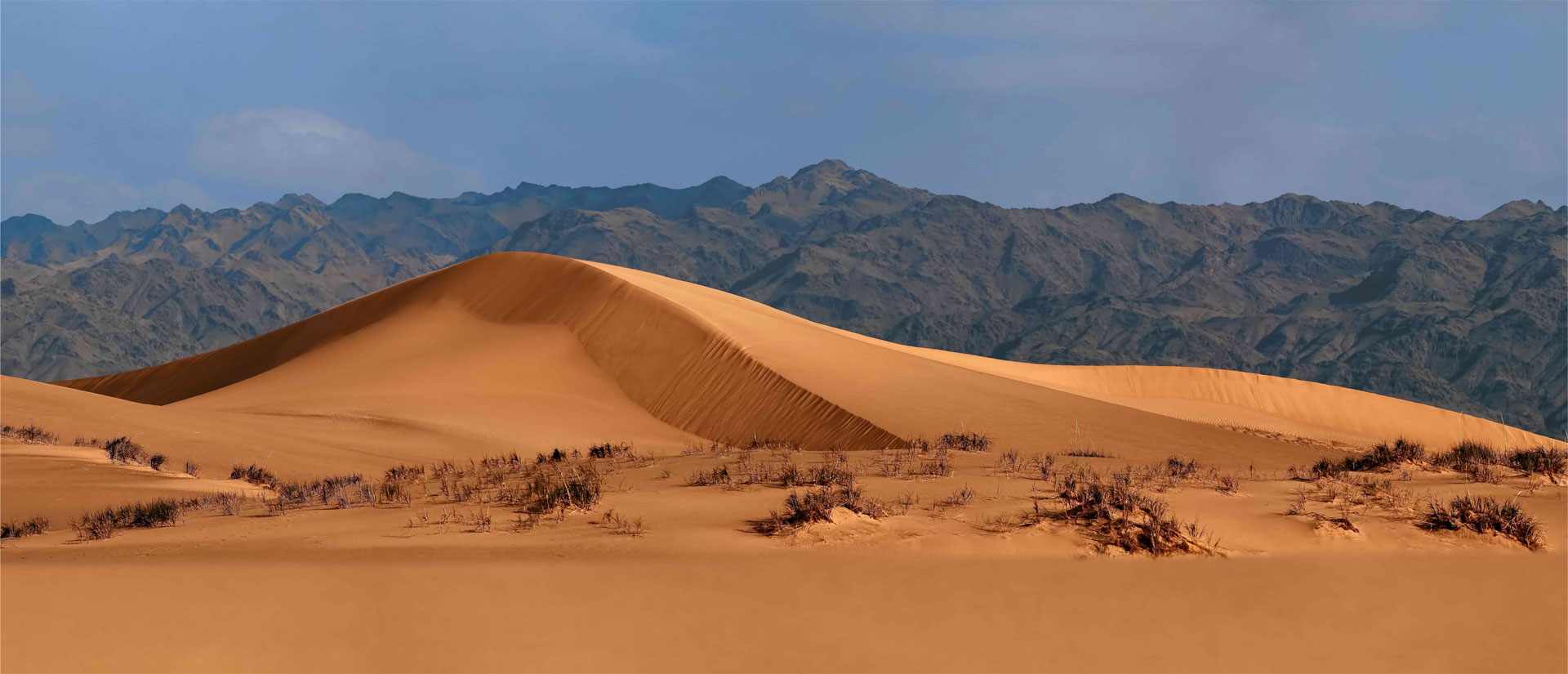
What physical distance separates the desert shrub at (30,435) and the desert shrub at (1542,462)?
60.3 feet

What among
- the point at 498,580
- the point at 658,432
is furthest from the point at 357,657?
the point at 658,432

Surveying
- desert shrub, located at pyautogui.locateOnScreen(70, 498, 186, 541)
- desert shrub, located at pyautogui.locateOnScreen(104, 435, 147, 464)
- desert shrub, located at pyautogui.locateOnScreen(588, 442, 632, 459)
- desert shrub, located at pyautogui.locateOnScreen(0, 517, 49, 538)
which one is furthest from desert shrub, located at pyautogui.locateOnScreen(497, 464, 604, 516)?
desert shrub, located at pyautogui.locateOnScreen(104, 435, 147, 464)

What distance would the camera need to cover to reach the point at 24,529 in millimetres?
11148

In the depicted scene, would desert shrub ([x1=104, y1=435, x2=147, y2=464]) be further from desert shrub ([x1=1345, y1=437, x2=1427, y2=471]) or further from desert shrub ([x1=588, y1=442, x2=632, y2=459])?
desert shrub ([x1=1345, y1=437, x2=1427, y2=471])

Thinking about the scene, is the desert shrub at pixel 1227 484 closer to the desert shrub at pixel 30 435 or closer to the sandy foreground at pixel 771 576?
the sandy foreground at pixel 771 576

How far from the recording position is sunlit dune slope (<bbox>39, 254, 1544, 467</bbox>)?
73.1 ft

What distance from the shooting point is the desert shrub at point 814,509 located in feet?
30.1

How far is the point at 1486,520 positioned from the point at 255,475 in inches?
557

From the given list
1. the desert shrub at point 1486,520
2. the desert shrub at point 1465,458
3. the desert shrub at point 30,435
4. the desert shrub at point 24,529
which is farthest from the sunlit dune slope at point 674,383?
the desert shrub at point 24,529

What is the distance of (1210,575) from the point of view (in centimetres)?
804

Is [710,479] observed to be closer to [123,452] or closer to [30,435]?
[123,452]

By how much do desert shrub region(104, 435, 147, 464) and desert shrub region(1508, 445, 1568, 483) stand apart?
16.3m

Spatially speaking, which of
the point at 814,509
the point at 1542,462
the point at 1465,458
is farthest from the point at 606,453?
the point at 1542,462

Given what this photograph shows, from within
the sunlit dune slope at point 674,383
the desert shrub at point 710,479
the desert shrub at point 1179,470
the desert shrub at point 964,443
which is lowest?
the desert shrub at point 710,479
